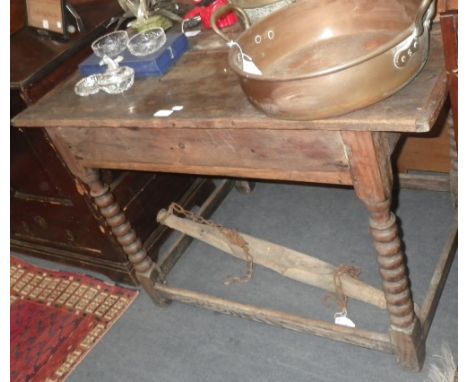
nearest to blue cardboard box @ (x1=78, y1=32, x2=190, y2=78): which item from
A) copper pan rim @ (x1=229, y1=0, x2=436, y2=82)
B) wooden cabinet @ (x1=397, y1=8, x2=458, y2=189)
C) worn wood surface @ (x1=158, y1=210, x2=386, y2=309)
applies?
copper pan rim @ (x1=229, y1=0, x2=436, y2=82)

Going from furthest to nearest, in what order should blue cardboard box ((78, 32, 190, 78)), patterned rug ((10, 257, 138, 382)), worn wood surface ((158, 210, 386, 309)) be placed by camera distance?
patterned rug ((10, 257, 138, 382)) → worn wood surface ((158, 210, 386, 309)) → blue cardboard box ((78, 32, 190, 78))

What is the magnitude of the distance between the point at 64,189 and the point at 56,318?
0.57 metres

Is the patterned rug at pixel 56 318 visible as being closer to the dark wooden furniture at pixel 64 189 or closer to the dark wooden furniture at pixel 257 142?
the dark wooden furniture at pixel 64 189

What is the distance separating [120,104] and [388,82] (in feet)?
2.48

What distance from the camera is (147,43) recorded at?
64.9 inches

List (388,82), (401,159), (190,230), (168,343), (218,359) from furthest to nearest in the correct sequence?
1. (401,159)
2. (190,230)
3. (168,343)
4. (218,359)
5. (388,82)

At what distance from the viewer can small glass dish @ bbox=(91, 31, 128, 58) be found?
67.0 inches

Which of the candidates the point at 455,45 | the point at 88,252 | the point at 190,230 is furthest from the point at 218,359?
the point at 455,45

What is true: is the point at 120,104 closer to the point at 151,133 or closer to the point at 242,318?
the point at 151,133

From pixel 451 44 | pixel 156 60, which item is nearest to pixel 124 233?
pixel 156 60

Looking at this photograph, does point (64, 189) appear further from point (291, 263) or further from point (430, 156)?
point (430, 156)

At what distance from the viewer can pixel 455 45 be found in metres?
1.09

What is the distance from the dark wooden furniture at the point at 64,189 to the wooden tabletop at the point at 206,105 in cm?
24

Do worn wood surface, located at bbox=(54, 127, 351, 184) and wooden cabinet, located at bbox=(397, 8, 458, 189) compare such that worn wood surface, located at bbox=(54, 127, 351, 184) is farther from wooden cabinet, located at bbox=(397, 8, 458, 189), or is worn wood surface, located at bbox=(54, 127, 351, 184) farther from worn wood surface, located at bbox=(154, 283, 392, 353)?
wooden cabinet, located at bbox=(397, 8, 458, 189)
